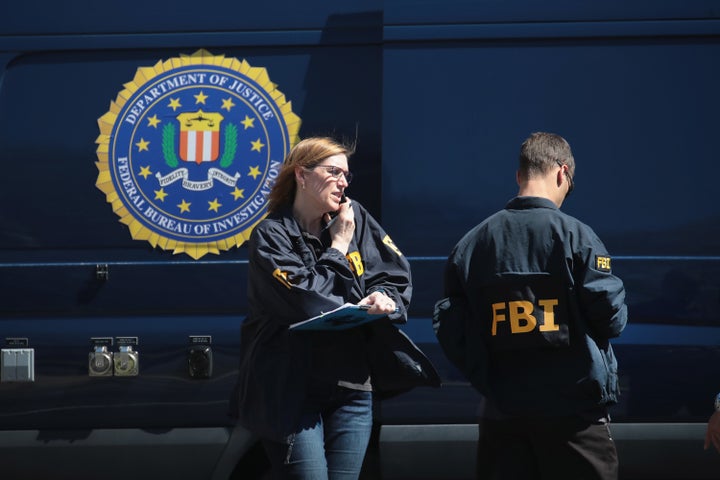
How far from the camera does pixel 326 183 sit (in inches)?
103

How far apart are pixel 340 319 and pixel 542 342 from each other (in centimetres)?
56

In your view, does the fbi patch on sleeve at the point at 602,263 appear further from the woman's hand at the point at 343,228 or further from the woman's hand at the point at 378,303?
the woman's hand at the point at 343,228

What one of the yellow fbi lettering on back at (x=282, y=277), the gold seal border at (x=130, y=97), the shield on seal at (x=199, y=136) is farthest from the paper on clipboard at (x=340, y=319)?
the shield on seal at (x=199, y=136)

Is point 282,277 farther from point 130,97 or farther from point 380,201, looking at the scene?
point 130,97

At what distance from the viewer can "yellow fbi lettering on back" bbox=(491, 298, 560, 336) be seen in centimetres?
228

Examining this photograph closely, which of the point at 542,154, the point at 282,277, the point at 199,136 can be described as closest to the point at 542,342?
the point at 542,154

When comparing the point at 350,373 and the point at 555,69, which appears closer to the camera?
the point at 350,373

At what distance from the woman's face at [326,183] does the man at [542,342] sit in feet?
1.53

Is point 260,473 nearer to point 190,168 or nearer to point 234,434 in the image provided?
point 234,434

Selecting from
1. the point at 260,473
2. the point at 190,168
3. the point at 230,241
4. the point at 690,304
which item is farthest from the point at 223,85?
the point at 690,304

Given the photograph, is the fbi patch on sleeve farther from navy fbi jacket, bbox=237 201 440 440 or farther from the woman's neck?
the woman's neck

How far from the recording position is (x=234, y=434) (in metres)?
3.31

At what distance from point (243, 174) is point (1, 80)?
108cm

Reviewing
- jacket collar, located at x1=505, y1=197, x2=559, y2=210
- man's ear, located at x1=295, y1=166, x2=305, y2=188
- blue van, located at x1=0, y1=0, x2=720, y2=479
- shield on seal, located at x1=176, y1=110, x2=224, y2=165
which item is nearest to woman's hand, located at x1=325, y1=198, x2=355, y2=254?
man's ear, located at x1=295, y1=166, x2=305, y2=188
